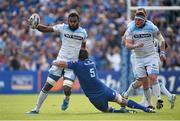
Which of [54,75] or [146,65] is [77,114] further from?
[146,65]

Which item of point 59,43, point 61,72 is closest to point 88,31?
point 59,43

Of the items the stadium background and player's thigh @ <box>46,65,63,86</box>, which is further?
the stadium background

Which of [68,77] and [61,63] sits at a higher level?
[61,63]

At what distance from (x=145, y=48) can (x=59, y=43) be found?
1147cm

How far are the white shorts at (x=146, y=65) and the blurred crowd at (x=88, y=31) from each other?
10.9 metres

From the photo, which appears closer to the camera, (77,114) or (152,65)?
(77,114)

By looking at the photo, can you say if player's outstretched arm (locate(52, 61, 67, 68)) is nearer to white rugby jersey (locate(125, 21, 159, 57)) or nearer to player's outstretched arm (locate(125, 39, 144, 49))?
player's outstretched arm (locate(125, 39, 144, 49))

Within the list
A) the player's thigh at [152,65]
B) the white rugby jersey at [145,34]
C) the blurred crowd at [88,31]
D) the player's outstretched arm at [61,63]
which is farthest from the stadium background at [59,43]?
the player's outstretched arm at [61,63]

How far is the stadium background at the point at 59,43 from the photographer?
95.9 ft

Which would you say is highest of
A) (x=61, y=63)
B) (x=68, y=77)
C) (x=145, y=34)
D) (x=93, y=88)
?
(x=145, y=34)

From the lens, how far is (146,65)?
17625 millimetres

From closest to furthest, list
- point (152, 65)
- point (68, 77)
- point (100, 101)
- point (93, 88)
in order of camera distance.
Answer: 1. point (100, 101)
2. point (93, 88)
3. point (68, 77)
4. point (152, 65)

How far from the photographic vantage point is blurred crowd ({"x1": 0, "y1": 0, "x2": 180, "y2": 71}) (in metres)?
29.5

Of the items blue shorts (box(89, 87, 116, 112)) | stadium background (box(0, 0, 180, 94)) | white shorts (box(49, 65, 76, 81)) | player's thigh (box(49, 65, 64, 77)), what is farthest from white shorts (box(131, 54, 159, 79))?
stadium background (box(0, 0, 180, 94))
